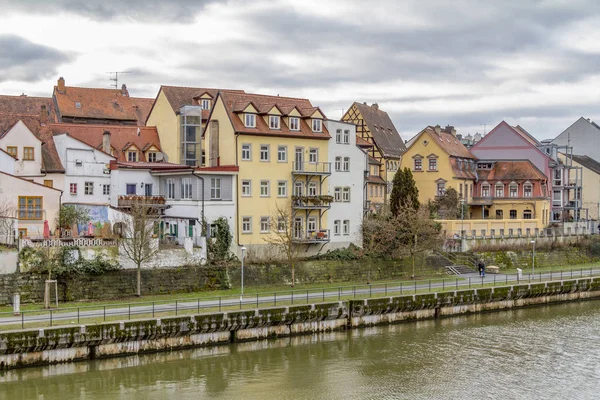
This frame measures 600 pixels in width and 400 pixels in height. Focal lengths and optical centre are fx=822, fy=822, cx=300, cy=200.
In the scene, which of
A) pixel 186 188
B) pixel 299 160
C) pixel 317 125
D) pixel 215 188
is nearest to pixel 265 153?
pixel 299 160

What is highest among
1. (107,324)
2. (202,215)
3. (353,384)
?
(202,215)

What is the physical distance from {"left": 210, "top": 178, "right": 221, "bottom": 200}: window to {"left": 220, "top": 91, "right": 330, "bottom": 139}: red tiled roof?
4.07m

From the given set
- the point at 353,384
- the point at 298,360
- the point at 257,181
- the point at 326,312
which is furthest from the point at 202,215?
the point at 353,384

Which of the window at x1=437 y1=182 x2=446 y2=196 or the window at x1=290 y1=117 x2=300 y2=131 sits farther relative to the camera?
the window at x1=437 y1=182 x2=446 y2=196

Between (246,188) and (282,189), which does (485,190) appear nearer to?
(282,189)

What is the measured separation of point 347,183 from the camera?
219ft

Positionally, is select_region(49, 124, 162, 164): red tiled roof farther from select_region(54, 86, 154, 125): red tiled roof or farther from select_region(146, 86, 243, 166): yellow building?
select_region(54, 86, 154, 125): red tiled roof

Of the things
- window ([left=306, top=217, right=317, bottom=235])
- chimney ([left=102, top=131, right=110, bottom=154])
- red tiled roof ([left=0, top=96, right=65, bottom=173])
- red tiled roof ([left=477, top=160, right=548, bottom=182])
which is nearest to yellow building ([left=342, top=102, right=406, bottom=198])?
→ red tiled roof ([left=477, top=160, right=548, bottom=182])

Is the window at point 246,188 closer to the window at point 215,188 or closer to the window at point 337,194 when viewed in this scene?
the window at point 215,188

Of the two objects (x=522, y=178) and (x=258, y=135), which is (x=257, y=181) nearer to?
(x=258, y=135)

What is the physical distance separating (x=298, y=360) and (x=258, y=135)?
74.2 ft

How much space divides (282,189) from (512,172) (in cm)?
3656

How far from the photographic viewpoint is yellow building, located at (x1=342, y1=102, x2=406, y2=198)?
90.8 m

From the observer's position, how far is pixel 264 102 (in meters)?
63.7
